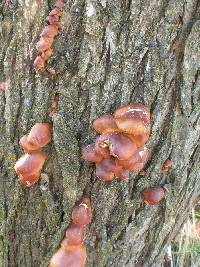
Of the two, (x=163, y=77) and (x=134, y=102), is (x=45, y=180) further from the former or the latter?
(x=163, y=77)

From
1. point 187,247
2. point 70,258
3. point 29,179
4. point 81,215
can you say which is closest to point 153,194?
point 81,215

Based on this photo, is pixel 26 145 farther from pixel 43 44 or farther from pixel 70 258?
pixel 70 258

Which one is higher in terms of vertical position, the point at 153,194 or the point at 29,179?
the point at 29,179

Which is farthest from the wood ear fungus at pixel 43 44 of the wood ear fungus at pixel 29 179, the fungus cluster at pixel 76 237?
the fungus cluster at pixel 76 237

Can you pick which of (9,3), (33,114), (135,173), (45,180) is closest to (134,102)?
(135,173)

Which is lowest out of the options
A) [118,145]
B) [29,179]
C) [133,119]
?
[29,179]

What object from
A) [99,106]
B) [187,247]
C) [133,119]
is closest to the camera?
[133,119]

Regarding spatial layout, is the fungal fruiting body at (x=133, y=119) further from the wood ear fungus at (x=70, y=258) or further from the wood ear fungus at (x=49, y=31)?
the wood ear fungus at (x=70, y=258)
